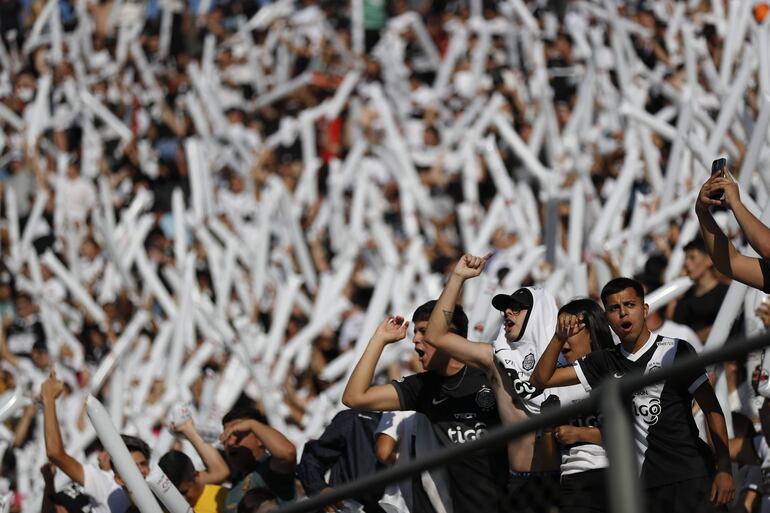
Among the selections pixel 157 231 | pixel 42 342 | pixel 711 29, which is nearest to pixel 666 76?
pixel 711 29

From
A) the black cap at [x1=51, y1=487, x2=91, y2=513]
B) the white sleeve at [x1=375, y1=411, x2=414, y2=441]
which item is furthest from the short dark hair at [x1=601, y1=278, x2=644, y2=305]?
the black cap at [x1=51, y1=487, x2=91, y2=513]

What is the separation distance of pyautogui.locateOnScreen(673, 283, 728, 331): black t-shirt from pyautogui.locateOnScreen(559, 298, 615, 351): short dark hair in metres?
2.34

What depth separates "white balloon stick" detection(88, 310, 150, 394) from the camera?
1159 centimetres

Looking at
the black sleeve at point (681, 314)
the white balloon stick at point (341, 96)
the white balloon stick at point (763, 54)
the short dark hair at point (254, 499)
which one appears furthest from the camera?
the white balloon stick at point (341, 96)

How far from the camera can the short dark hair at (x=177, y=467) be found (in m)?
7.67

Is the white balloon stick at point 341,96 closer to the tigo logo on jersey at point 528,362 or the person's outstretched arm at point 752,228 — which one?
the tigo logo on jersey at point 528,362

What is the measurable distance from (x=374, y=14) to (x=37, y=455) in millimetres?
10898

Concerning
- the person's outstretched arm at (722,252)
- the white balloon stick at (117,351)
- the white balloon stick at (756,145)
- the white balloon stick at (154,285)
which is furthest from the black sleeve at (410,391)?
the white balloon stick at (154,285)

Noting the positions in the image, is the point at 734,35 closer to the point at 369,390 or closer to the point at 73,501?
the point at 369,390

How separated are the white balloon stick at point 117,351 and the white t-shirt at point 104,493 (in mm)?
3514

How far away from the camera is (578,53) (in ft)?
53.6

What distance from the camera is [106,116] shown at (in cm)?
1777

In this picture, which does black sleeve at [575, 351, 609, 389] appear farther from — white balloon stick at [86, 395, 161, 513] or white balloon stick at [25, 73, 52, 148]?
white balloon stick at [25, 73, 52, 148]

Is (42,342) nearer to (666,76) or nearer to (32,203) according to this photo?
(32,203)
